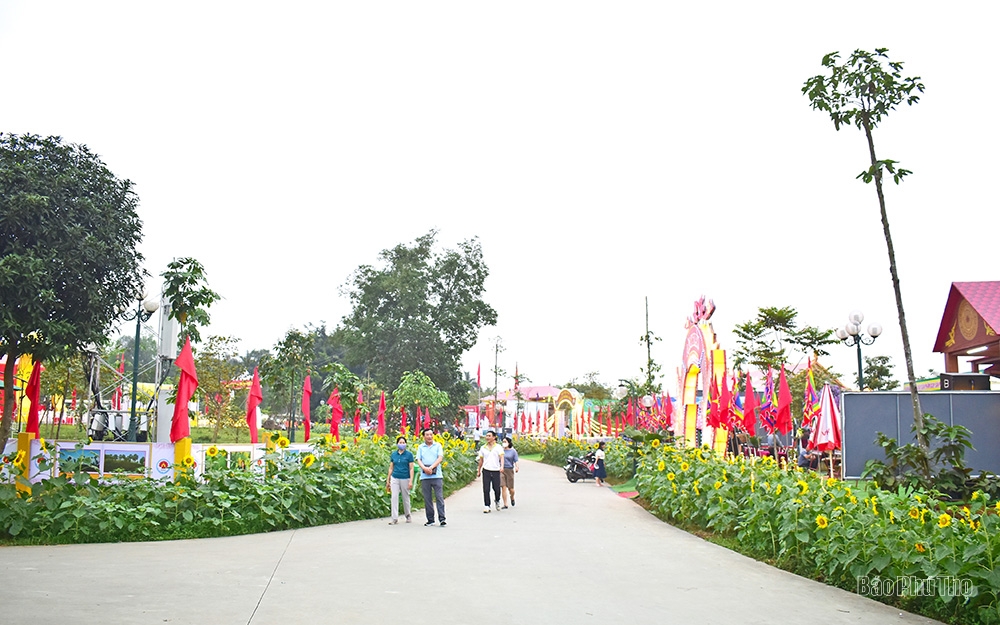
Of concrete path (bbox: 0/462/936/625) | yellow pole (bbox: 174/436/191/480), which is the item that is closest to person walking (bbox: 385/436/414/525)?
concrete path (bbox: 0/462/936/625)

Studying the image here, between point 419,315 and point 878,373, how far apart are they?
27.2 meters

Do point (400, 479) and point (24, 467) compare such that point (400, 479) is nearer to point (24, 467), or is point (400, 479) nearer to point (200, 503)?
point (200, 503)

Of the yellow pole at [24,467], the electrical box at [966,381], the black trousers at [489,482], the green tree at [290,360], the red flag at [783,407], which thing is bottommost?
the black trousers at [489,482]

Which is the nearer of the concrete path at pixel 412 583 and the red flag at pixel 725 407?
the concrete path at pixel 412 583

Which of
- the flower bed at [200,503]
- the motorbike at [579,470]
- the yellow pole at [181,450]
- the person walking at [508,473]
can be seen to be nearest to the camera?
the flower bed at [200,503]

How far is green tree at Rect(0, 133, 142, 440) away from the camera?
16.6 m

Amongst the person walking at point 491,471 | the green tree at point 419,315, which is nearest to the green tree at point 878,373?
the green tree at point 419,315

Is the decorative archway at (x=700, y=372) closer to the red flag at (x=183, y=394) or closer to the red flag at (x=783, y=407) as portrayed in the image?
the red flag at (x=783, y=407)

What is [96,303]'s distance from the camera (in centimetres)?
1791

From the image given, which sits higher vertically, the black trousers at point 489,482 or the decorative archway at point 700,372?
the decorative archway at point 700,372

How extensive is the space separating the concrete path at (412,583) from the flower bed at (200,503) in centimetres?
44

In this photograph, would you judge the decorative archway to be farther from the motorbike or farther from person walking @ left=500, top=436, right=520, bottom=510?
person walking @ left=500, top=436, right=520, bottom=510

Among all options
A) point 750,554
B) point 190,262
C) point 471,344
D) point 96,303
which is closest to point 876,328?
point 750,554

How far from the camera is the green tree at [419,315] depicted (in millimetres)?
50250
